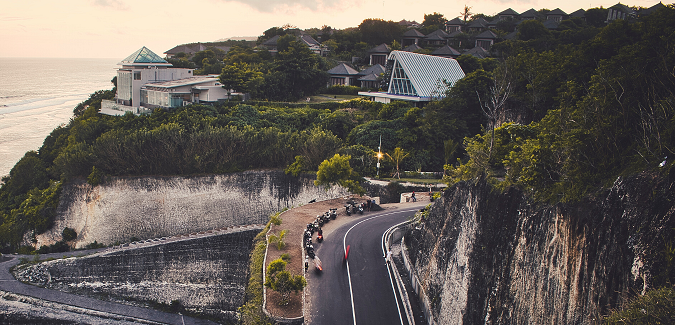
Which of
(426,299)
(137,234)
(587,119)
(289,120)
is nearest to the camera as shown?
(587,119)

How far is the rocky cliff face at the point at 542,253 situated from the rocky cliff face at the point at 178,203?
1720 centimetres

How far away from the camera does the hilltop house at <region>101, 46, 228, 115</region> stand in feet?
155

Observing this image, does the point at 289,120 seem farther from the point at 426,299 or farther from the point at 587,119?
the point at 587,119

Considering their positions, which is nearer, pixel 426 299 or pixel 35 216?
pixel 426 299

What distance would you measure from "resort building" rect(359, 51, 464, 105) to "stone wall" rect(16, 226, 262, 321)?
2475 cm

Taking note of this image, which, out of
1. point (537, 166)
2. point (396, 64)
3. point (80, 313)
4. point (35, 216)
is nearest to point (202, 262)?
point (80, 313)

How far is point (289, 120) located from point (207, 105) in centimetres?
870

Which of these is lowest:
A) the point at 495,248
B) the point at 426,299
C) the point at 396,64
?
the point at 426,299

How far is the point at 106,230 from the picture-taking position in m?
36.3

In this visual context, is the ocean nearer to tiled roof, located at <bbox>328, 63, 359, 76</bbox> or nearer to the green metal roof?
the green metal roof

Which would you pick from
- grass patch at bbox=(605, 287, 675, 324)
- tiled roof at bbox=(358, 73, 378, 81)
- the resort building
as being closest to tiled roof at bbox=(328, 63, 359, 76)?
tiled roof at bbox=(358, 73, 378, 81)

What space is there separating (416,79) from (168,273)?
29.9m

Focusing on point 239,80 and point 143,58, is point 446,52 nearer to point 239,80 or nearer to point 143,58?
point 239,80

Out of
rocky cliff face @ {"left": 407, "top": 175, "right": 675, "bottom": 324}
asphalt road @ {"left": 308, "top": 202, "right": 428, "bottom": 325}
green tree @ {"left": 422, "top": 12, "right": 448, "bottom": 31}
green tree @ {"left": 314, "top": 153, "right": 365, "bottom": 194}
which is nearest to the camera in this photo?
rocky cliff face @ {"left": 407, "top": 175, "right": 675, "bottom": 324}
